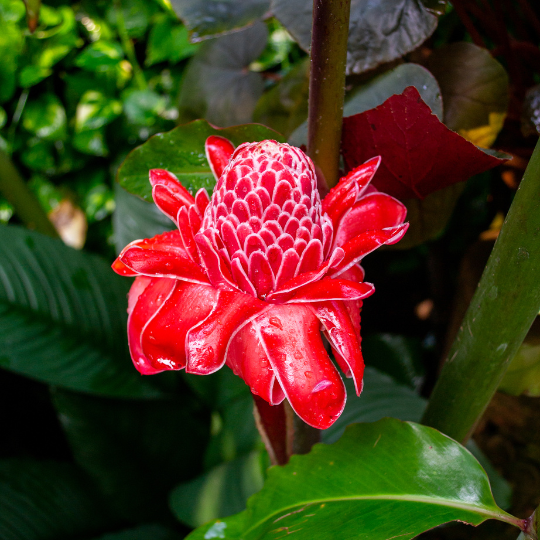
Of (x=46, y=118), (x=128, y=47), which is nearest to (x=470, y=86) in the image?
(x=128, y=47)

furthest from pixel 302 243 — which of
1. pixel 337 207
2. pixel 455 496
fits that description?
pixel 455 496

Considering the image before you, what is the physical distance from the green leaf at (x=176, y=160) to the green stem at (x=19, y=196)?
0.70 meters

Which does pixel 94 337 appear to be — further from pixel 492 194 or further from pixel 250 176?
pixel 492 194

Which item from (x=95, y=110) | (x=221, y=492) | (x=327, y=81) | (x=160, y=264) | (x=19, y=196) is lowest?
(x=221, y=492)

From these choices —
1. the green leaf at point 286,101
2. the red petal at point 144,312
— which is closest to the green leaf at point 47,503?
the red petal at point 144,312

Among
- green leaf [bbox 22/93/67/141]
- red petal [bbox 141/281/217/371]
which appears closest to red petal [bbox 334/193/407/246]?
red petal [bbox 141/281/217/371]

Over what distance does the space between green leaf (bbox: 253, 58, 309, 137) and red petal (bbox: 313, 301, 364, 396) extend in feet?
1.19

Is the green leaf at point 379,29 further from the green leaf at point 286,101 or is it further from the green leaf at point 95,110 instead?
the green leaf at point 95,110

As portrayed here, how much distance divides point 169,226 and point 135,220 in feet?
0.28

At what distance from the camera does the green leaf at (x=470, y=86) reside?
549mm

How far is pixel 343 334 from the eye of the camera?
0.32 meters

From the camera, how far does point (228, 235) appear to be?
352 mm

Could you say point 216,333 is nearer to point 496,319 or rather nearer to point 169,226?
point 496,319

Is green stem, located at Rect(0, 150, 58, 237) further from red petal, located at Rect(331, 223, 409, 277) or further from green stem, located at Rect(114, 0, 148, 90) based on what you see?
red petal, located at Rect(331, 223, 409, 277)
